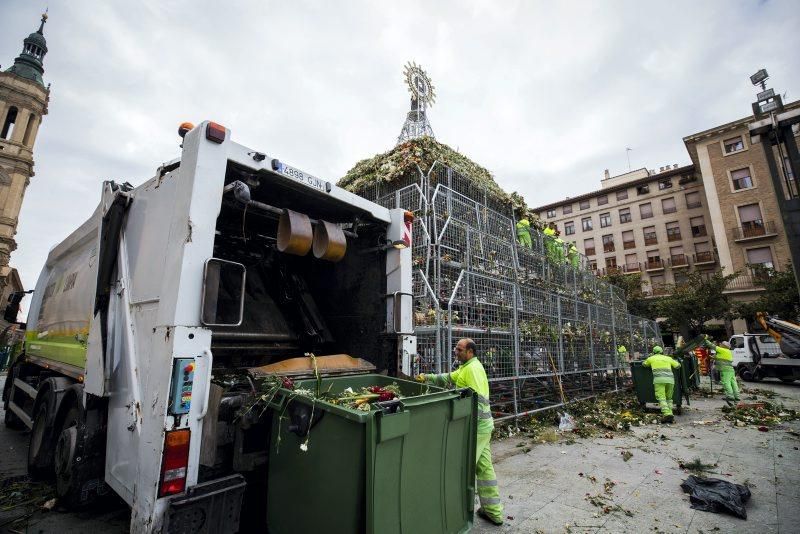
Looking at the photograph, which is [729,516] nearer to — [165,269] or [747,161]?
[165,269]

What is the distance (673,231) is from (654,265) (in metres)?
3.51

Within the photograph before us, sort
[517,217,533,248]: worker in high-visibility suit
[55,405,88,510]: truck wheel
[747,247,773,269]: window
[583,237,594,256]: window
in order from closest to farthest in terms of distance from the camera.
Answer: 1. [55,405,88,510]: truck wheel
2. [517,217,533,248]: worker in high-visibility suit
3. [747,247,773,269]: window
4. [583,237,594,256]: window

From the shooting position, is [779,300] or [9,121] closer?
[779,300]

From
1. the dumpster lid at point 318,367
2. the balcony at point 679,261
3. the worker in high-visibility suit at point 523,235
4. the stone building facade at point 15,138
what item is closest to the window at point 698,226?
the balcony at point 679,261

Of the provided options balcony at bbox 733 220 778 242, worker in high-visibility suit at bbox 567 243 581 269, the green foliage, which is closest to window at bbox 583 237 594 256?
balcony at bbox 733 220 778 242

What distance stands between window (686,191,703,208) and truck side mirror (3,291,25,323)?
42.3 m

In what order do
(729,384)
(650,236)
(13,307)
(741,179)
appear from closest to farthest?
(13,307), (729,384), (741,179), (650,236)

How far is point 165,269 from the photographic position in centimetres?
237

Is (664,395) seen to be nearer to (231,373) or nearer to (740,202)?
(231,373)

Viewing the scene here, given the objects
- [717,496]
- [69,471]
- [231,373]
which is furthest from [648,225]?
[69,471]

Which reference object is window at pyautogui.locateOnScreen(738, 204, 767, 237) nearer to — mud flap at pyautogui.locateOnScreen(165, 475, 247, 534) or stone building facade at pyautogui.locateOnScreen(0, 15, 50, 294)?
mud flap at pyautogui.locateOnScreen(165, 475, 247, 534)

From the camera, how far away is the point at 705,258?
30.8 meters

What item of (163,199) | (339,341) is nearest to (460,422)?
(339,341)

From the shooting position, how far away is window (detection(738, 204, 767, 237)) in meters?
26.0
